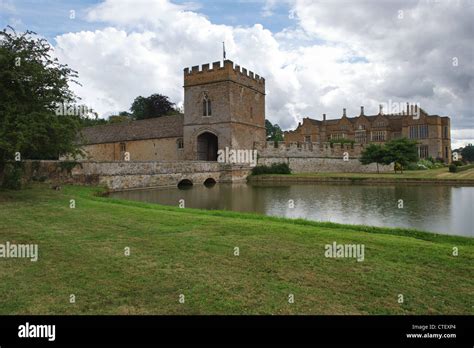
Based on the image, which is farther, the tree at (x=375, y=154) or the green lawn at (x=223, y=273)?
the tree at (x=375, y=154)

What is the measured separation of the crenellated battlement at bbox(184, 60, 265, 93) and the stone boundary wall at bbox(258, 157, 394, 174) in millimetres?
7571

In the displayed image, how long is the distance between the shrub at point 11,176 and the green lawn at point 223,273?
A: 773 cm

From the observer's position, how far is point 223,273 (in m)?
4.91

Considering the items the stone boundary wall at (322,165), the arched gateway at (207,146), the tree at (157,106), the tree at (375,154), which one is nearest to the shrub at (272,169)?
the stone boundary wall at (322,165)

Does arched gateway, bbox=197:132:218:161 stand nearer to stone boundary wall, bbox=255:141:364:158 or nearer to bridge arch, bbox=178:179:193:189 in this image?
stone boundary wall, bbox=255:141:364:158

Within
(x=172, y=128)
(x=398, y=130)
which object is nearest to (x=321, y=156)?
(x=172, y=128)

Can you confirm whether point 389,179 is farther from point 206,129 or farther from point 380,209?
point 206,129

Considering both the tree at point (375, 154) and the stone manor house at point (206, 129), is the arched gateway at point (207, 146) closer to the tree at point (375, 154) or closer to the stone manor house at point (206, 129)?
the stone manor house at point (206, 129)

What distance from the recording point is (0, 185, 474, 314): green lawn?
3.90m

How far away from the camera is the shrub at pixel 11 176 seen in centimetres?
1478

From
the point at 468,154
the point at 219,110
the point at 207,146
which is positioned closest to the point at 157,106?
the point at 207,146

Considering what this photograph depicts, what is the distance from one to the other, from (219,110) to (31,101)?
21.9 metres

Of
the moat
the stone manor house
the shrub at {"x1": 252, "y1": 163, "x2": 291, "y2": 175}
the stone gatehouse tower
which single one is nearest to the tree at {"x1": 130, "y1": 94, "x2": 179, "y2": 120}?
the stone manor house
